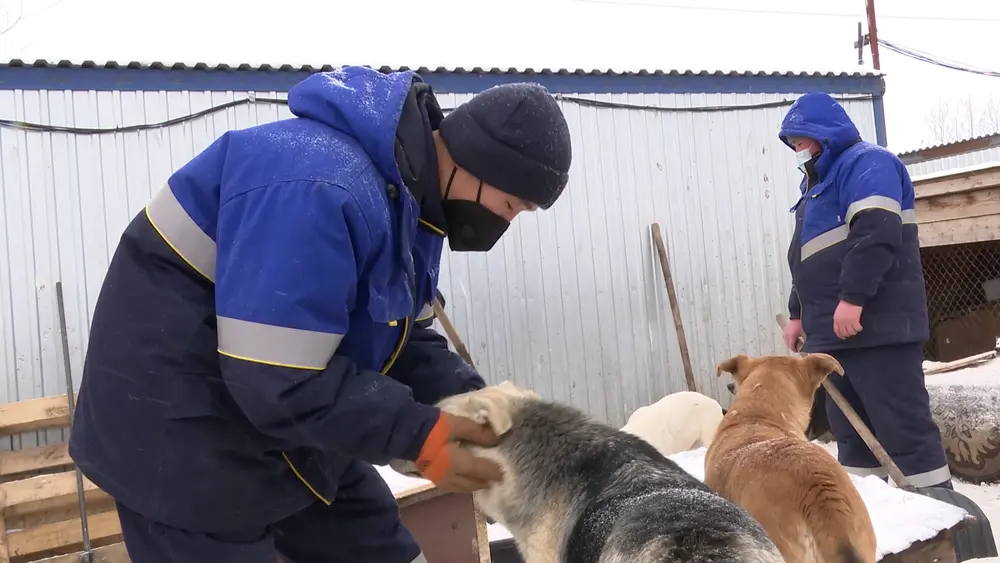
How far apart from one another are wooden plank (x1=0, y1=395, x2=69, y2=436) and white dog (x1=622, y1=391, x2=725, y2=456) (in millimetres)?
4324

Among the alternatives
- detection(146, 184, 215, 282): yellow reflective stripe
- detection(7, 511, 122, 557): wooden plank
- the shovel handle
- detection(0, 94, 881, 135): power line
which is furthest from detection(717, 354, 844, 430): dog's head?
detection(7, 511, 122, 557): wooden plank

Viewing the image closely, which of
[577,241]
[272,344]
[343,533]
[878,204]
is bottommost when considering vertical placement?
[343,533]

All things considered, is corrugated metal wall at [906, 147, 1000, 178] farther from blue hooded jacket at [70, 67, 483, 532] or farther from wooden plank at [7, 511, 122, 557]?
blue hooded jacket at [70, 67, 483, 532]

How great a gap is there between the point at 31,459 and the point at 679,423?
4939 millimetres

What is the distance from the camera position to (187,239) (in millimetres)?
1629

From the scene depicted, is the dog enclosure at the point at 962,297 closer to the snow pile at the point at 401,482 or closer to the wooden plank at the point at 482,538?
the wooden plank at the point at 482,538

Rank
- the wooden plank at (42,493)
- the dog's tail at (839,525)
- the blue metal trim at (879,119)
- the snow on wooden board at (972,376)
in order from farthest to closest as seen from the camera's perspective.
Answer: the blue metal trim at (879,119), the snow on wooden board at (972,376), the wooden plank at (42,493), the dog's tail at (839,525)

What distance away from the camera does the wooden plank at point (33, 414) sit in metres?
5.09

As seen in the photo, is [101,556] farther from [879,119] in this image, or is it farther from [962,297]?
[962,297]

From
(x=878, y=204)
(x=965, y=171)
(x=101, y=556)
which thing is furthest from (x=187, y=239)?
(x=965, y=171)

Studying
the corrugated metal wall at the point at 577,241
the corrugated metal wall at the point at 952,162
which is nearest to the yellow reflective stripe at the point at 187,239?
the corrugated metal wall at the point at 577,241

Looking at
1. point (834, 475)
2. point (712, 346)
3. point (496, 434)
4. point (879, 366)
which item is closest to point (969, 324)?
point (712, 346)

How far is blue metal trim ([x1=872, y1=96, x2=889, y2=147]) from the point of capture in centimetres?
832

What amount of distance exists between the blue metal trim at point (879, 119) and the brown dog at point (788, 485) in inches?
238
